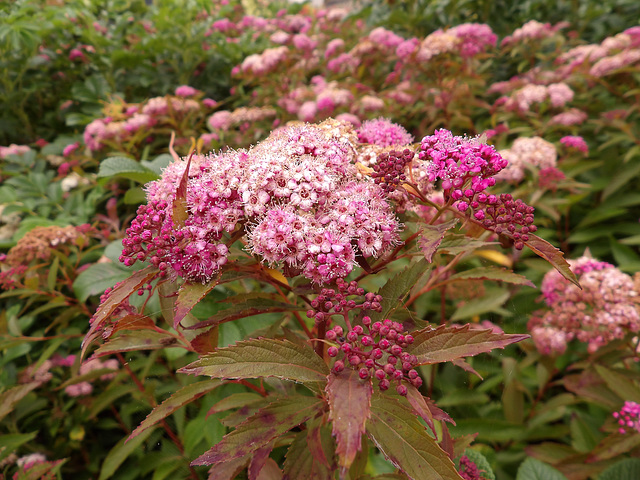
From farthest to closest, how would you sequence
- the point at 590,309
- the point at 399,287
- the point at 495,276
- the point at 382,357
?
1. the point at 590,309
2. the point at 495,276
3. the point at 399,287
4. the point at 382,357

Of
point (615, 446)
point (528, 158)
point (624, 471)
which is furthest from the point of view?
point (528, 158)

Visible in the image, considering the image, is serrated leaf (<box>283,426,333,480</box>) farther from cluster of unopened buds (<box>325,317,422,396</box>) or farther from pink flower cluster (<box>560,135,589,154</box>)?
pink flower cluster (<box>560,135,589,154</box>)

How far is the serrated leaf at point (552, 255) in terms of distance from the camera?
56 centimetres

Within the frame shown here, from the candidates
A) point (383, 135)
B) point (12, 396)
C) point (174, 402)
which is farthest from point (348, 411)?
point (12, 396)

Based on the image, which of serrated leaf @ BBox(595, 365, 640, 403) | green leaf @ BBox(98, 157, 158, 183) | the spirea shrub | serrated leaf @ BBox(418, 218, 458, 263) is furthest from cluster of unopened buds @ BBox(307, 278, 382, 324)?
serrated leaf @ BBox(595, 365, 640, 403)

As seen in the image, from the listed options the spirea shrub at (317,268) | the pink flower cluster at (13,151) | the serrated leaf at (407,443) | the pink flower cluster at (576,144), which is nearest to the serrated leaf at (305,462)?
the spirea shrub at (317,268)

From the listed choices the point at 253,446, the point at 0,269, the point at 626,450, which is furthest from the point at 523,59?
the point at 0,269

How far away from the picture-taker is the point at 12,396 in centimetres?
124

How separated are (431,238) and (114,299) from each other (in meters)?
0.51

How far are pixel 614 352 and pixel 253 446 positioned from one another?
4.32 ft

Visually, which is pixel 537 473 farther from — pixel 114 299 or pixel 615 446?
pixel 114 299

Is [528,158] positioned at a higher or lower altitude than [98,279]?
higher

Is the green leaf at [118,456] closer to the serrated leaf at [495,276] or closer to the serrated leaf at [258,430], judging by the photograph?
the serrated leaf at [258,430]

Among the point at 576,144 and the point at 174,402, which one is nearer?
the point at 174,402
